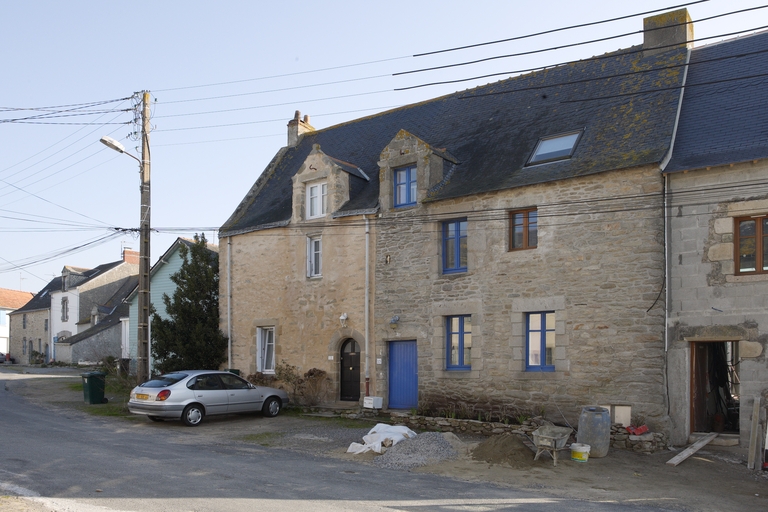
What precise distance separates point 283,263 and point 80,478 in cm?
1203

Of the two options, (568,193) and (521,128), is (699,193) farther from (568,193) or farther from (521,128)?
(521,128)

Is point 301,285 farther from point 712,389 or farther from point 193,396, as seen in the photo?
point 712,389

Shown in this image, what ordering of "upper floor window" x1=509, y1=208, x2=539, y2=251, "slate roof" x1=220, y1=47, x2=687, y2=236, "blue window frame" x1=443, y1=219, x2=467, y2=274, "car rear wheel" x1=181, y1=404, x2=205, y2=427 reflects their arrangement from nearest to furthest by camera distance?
"slate roof" x1=220, y1=47, x2=687, y2=236 < "upper floor window" x1=509, y1=208, x2=539, y2=251 < "car rear wheel" x1=181, y1=404, x2=205, y2=427 < "blue window frame" x1=443, y1=219, x2=467, y2=274

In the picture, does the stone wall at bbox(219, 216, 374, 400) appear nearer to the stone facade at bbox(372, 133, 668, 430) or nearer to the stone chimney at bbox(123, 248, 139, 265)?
the stone facade at bbox(372, 133, 668, 430)

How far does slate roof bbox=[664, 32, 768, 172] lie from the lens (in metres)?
13.8

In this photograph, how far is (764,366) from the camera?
42.9 feet

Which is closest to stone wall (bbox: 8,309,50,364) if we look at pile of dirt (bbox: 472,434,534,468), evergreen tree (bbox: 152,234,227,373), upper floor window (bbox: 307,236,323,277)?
evergreen tree (bbox: 152,234,227,373)

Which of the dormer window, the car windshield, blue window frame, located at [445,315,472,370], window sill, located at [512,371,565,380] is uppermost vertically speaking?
the dormer window

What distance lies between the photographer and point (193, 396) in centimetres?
1698

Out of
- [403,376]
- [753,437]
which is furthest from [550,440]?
[403,376]

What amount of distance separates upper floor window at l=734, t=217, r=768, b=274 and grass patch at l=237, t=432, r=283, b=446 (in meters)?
10.0

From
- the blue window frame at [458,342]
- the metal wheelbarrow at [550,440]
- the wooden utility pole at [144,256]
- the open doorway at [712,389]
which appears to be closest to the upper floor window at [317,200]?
the wooden utility pole at [144,256]

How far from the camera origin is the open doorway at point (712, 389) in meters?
14.1

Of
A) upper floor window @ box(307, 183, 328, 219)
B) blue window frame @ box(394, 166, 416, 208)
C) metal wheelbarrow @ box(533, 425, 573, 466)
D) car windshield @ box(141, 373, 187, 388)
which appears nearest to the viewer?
metal wheelbarrow @ box(533, 425, 573, 466)
